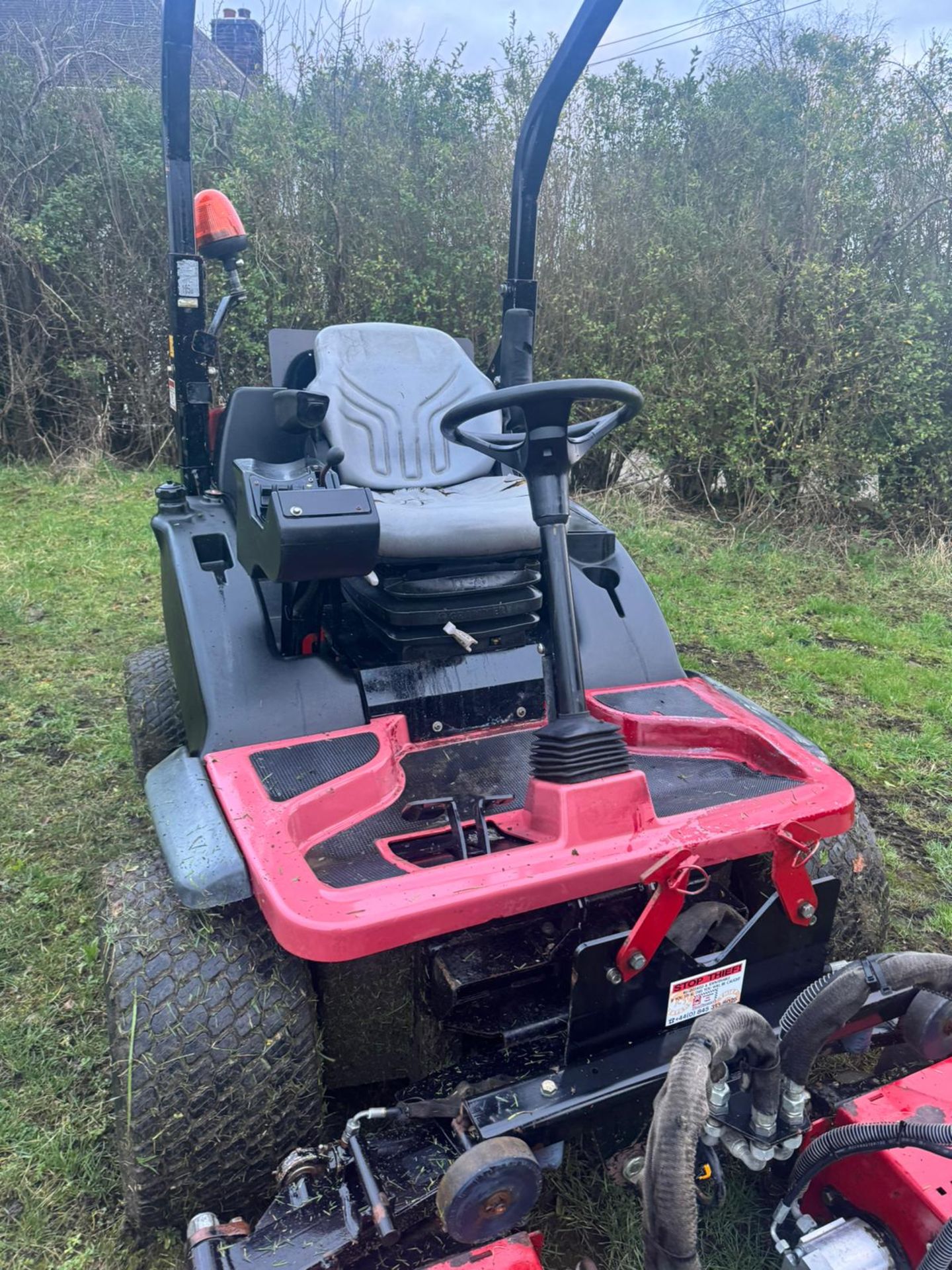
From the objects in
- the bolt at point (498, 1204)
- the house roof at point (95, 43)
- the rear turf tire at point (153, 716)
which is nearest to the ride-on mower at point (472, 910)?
the bolt at point (498, 1204)

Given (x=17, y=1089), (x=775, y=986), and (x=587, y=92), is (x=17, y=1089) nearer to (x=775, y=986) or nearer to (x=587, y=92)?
(x=775, y=986)

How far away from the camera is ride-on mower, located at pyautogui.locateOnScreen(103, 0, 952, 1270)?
1.39 metres

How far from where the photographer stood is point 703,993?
163 cm

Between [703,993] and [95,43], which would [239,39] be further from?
[703,993]

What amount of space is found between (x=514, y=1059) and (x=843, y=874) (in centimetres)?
88

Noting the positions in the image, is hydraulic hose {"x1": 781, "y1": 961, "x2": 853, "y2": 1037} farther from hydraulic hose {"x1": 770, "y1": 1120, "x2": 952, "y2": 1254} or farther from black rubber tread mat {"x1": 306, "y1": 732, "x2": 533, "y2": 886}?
black rubber tread mat {"x1": 306, "y1": 732, "x2": 533, "y2": 886}

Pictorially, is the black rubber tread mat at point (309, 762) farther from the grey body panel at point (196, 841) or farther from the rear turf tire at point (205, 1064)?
the rear turf tire at point (205, 1064)

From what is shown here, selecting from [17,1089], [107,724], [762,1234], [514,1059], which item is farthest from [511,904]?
[107,724]

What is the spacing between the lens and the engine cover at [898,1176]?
4.34ft

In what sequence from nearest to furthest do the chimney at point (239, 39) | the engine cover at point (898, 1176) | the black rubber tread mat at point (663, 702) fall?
the engine cover at point (898, 1176)
the black rubber tread mat at point (663, 702)
the chimney at point (239, 39)

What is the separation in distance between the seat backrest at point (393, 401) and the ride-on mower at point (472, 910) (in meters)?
0.08

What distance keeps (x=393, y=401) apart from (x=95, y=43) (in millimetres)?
6574

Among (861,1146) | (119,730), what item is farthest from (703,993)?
(119,730)

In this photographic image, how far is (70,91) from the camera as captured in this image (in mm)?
6832
